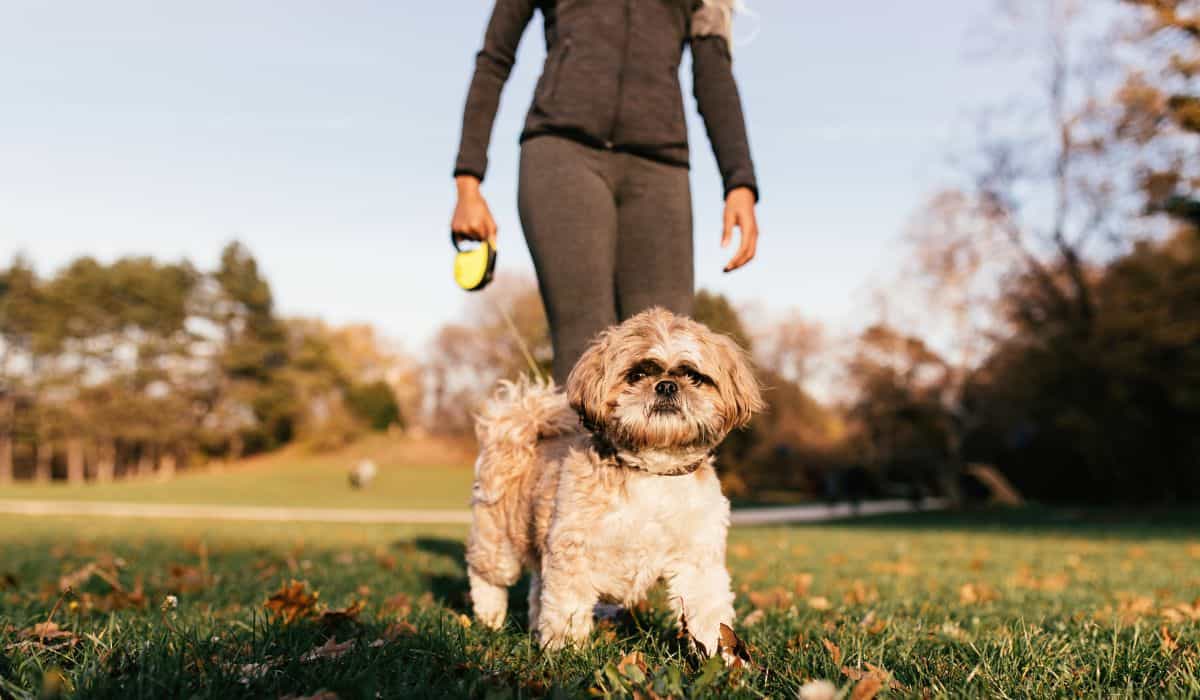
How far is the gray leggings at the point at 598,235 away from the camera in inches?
144

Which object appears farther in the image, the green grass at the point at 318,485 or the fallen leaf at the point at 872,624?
the green grass at the point at 318,485

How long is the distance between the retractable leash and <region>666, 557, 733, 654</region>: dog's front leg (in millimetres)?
1674

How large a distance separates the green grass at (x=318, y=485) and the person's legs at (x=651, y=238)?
67.9 feet

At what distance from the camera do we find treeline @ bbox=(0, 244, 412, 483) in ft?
183

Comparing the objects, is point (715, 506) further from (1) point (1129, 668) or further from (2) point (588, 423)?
(1) point (1129, 668)

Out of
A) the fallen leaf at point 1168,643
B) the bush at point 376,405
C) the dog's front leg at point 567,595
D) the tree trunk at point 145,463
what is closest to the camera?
the fallen leaf at point 1168,643

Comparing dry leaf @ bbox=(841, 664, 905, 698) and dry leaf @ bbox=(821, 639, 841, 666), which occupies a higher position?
dry leaf @ bbox=(841, 664, 905, 698)

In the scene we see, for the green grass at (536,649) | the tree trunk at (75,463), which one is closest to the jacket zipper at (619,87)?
the green grass at (536,649)

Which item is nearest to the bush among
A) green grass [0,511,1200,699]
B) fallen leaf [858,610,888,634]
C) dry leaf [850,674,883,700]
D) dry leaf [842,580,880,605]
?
green grass [0,511,1200,699]

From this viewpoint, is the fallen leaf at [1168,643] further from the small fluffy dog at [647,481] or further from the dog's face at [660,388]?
the dog's face at [660,388]

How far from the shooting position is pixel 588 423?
2.97m

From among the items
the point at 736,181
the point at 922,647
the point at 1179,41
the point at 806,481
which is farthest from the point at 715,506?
the point at 806,481

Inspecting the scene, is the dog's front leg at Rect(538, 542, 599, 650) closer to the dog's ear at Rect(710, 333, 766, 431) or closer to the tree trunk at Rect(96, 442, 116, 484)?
the dog's ear at Rect(710, 333, 766, 431)

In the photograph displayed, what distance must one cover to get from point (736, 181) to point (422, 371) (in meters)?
62.1
